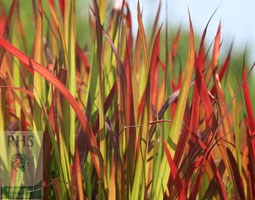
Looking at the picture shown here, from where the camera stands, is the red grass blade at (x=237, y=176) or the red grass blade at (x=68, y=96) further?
the red grass blade at (x=237, y=176)

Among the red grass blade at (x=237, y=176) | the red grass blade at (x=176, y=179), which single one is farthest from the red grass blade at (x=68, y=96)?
the red grass blade at (x=237, y=176)

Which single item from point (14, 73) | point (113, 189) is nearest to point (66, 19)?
point (14, 73)

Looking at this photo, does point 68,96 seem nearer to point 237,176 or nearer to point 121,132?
point 121,132

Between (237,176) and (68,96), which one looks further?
(237,176)

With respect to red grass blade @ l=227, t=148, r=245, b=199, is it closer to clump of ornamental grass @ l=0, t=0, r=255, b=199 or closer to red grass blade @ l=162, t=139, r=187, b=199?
clump of ornamental grass @ l=0, t=0, r=255, b=199

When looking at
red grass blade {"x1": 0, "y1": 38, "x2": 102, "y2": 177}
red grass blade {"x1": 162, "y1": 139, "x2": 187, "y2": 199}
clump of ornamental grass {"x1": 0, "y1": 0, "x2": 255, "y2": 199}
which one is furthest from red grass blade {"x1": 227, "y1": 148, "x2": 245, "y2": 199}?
red grass blade {"x1": 0, "y1": 38, "x2": 102, "y2": 177}

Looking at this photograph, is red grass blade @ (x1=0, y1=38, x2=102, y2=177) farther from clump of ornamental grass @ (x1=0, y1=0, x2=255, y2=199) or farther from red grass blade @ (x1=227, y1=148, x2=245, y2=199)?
red grass blade @ (x1=227, y1=148, x2=245, y2=199)

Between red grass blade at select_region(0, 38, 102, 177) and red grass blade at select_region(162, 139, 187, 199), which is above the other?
red grass blade at select_region(0, 38, 102, 177)

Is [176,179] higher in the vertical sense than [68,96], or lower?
lower

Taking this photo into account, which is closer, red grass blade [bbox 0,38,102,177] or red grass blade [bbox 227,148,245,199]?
red grass blade [bbox 0,38,102,177]

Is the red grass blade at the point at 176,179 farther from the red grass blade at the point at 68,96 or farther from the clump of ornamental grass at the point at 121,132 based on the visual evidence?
the red grass blade at the point at 68,96

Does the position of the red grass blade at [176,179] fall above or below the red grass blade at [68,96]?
below

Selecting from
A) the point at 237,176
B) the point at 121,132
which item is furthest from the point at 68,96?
the point at 237,176

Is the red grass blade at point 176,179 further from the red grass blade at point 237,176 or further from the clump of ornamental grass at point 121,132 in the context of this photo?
the red grass blade at point 237,176
